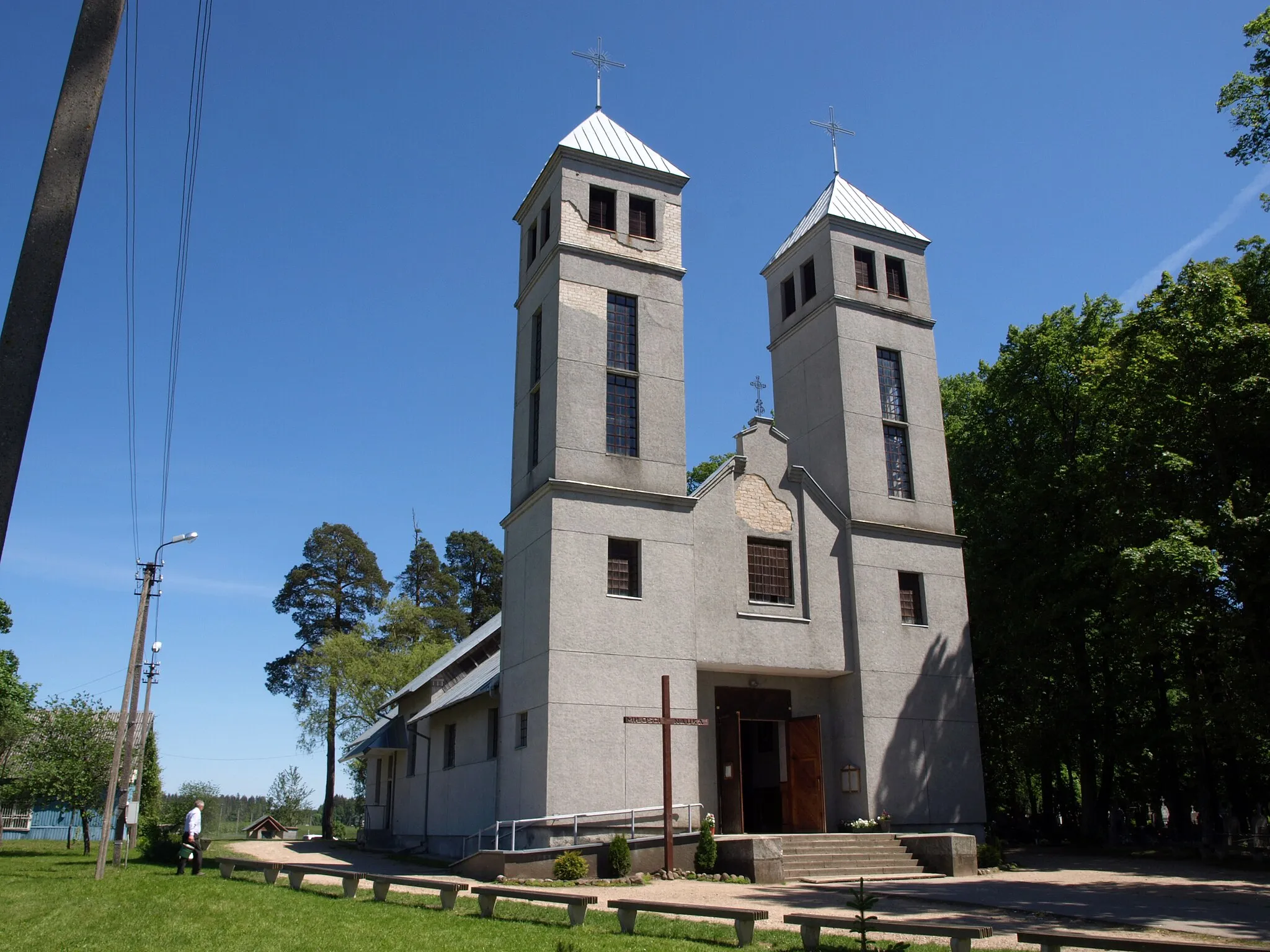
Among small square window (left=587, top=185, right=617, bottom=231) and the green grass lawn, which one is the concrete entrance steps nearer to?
the green grass lawn

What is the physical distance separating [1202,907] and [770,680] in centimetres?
1051

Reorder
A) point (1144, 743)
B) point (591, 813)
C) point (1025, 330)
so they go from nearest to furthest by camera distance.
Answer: point (591, 813)
point (1144, 743)
point (1025, 330)

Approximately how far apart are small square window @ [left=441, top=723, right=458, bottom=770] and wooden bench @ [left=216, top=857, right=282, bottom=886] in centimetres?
996

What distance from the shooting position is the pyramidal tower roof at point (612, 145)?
24.1 m

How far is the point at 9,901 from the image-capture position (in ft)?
50.9

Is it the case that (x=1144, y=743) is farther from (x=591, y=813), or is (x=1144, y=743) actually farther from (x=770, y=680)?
(x=591, y=813)

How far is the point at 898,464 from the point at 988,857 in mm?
9709

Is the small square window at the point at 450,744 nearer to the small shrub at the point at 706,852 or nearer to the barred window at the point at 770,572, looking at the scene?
the barred window at the point at 770,572

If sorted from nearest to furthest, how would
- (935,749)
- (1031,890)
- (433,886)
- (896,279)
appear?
(433,886) < (1031,890) < (935,749) < (896,279)

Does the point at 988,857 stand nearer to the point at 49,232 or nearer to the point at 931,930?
the point at 931,930

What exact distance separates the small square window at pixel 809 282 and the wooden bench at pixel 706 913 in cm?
1923

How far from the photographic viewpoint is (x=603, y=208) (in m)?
24.0

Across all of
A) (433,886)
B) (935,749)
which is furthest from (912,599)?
(433,886)

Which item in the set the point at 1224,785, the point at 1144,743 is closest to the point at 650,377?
the point at 1144,743
